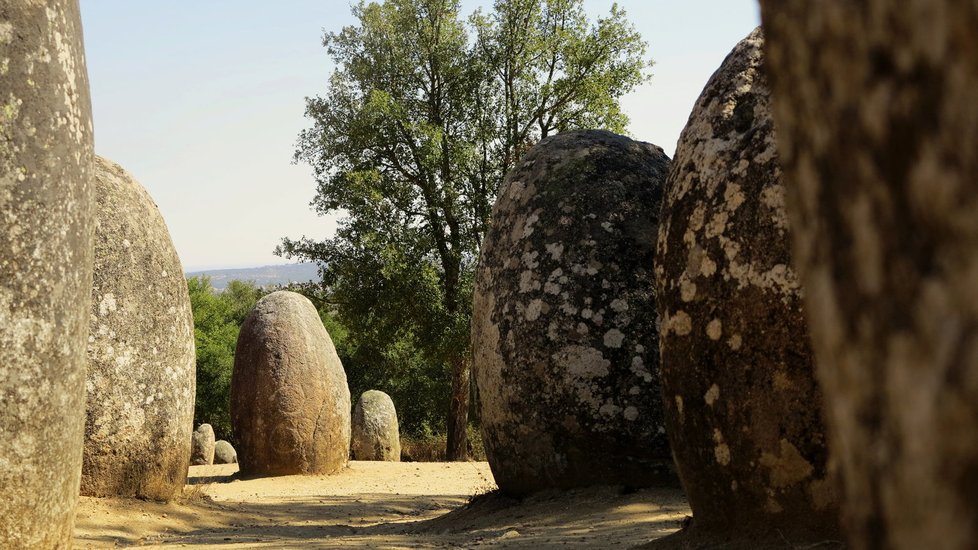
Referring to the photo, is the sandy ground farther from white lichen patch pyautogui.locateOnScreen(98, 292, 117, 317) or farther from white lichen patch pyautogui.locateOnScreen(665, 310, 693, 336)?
white lichen patch pyautogui.locateOnScreen(98, 292, 117, 317)

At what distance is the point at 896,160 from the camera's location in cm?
61

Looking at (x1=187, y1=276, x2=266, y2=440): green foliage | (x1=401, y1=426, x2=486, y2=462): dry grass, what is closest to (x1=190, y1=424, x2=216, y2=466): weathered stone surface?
(x1=401, y1=426, x2=486, y2=462): dry grass

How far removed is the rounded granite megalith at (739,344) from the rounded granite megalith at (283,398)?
1055cm

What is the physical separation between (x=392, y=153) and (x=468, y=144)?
6.29 ft

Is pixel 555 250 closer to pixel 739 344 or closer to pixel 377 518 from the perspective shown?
pixel 739 344

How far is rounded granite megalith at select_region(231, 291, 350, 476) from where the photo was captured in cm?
1372

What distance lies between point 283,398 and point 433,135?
8403 mm

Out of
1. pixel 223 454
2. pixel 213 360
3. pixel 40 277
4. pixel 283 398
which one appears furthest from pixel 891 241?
pixel 213 360

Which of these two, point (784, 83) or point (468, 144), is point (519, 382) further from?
point (468, 144)

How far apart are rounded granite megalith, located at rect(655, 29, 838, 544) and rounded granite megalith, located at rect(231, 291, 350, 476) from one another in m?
10.6

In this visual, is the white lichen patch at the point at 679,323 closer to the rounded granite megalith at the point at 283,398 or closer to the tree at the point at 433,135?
the rounded granite megalith at the point at 283,398

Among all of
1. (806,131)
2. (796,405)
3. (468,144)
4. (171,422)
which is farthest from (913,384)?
(468,144)

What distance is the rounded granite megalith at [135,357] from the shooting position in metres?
7.80

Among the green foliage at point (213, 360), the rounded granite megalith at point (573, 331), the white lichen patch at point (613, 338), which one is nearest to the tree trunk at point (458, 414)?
the green foliage at point (213, 360)
